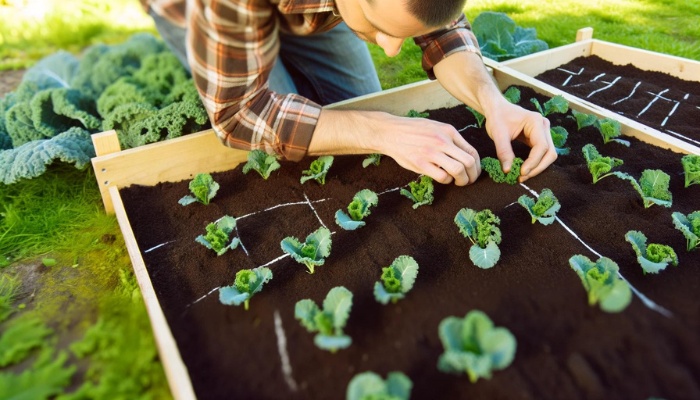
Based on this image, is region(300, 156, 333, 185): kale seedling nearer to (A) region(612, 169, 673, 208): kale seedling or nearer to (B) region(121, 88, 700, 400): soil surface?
(B) region(121, 88, 700, 400): soil surface

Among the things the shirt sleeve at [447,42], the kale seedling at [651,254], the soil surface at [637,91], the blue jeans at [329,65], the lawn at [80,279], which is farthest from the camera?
the blue jeans at [329,65]

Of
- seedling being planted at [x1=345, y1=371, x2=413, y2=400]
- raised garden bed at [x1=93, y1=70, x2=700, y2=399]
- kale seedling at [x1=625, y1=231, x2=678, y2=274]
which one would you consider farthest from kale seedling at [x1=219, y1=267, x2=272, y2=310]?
kale seedling at [x1=625, y1=231, x2=678, y2=274]

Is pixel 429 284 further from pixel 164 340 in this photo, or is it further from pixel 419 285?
pixel 164 340

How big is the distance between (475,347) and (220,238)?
40.6 inches

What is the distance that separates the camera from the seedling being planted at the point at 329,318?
1.42 meters

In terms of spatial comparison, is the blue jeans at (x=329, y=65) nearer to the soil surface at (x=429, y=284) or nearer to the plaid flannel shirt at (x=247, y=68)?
the plaid flannel shirt at (x=247, y=68)

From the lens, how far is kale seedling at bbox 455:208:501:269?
1.75m

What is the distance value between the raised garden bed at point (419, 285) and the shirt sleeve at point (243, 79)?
0.92 feet

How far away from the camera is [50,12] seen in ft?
17.8

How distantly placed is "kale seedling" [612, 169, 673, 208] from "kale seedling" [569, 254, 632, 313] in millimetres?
484

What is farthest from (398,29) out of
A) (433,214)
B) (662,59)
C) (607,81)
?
(662,59)

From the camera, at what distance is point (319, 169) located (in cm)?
228

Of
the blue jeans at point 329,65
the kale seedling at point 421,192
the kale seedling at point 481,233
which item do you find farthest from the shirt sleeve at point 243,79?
the blue jeans at point 329,65

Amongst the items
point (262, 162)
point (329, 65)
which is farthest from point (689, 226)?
point (329, 65)
